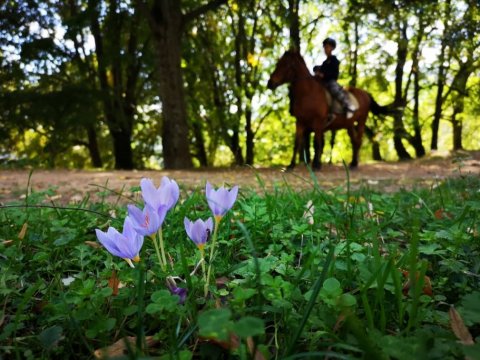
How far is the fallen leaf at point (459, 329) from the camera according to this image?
2.93ft

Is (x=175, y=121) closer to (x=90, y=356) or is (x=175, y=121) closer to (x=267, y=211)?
(x=267, y=211)

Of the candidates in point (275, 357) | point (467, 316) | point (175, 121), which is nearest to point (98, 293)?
point (275, 357)

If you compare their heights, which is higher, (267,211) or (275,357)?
(267,211)

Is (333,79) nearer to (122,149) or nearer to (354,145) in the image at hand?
(354,145)

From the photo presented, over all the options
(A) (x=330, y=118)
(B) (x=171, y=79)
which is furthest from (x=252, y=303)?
(B) (x=171, y=79)

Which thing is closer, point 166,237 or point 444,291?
point 444,291

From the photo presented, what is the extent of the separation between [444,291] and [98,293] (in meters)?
1.11

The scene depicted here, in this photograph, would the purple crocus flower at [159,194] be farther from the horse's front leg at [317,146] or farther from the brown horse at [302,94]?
the horse's front leg at [317,146]

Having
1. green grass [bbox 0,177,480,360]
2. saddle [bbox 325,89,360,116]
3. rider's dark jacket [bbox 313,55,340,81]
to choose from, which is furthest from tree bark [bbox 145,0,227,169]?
green grass [bbox 0,177,480,360]

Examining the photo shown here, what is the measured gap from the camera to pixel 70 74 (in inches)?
690

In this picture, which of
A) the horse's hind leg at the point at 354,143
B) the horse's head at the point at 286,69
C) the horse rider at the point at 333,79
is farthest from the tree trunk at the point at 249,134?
the horse's head at the point at 286,69

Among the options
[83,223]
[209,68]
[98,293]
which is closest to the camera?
[98,293]

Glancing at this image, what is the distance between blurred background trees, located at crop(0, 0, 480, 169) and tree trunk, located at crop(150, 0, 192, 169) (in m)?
0.03

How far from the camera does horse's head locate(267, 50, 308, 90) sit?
29.8 feet
